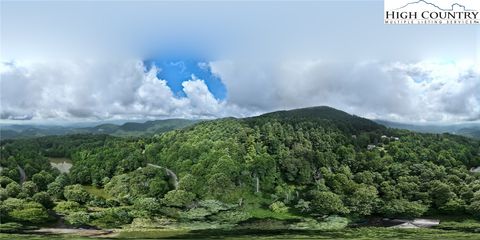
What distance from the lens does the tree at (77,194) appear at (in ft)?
71.4

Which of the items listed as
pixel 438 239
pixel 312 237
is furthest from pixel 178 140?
pixel 438 239

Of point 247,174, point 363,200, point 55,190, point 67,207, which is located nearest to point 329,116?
point 363,200

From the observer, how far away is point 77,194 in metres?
21.8

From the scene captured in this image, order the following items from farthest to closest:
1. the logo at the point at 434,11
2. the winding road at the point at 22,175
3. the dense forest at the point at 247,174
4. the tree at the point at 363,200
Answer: the winding road at the point at 22,175 → the tree at the point at 363,200 → the dense forest at the point at 247,174 → the logo at the point at 434,11

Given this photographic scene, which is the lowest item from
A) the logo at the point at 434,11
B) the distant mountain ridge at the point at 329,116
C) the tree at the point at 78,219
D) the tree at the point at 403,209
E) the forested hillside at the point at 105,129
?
the tree at the point at 78,219

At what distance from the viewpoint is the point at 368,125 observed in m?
23.5

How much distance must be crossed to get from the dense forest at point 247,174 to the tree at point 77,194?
39mm

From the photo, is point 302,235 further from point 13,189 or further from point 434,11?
point 13,189

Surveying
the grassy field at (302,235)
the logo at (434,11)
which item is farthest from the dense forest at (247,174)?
the logo at (434,11)

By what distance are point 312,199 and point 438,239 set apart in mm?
4670

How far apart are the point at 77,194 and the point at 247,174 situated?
20.7 ft

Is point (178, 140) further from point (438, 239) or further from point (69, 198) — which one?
point (438, 239)

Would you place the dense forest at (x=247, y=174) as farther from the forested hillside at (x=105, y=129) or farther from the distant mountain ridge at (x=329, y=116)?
the forested hillside at (x=105, y=129)

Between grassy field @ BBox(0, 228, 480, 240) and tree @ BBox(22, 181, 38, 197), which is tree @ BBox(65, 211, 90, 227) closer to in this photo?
grassy field @ BBox(0, 228, 480, 240)
